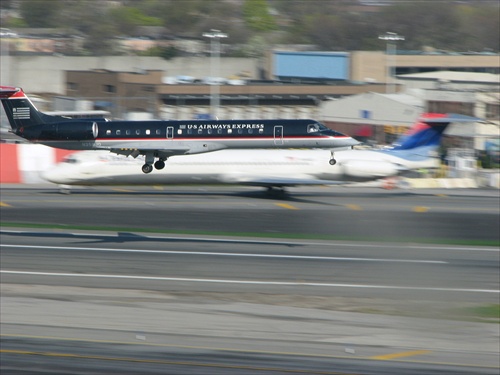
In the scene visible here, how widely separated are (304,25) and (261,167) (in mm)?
140881

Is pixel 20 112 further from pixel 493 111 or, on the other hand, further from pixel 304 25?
pixel 304 25

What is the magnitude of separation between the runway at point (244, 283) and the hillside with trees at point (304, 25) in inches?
4363

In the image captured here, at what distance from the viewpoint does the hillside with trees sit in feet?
572

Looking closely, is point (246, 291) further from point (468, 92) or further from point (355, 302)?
point (468, 92)

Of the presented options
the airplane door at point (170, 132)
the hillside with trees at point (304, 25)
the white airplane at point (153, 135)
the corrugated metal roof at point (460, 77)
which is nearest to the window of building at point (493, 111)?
the corrugated metal roof at point (460, 77)

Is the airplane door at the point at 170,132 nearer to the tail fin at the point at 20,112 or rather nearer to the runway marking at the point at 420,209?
the tail fin at the point at 20,112

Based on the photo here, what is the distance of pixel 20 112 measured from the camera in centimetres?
2334

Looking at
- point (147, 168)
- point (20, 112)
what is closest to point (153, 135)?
point (147, 168)

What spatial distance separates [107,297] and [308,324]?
32.8 feet

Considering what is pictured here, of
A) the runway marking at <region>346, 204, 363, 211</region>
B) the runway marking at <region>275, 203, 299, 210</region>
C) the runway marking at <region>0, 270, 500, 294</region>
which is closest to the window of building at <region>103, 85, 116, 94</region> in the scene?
the runway marking at <region>275, 203, 299, 210</region>

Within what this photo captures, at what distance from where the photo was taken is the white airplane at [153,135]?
20.1m

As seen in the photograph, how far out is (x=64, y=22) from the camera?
182000 mm

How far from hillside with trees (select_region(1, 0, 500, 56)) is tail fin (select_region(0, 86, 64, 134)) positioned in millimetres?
144337

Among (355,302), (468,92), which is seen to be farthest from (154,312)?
(468,92)
